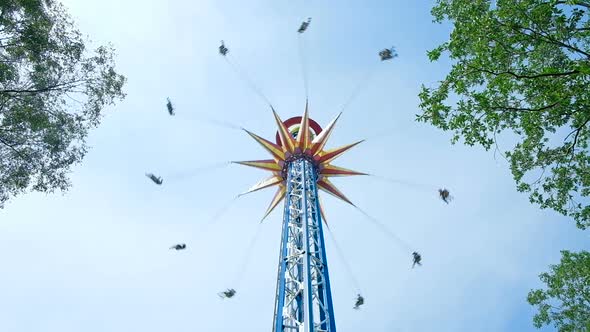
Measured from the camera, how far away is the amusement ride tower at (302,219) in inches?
496

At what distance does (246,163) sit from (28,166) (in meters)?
8.41

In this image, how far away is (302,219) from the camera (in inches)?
596

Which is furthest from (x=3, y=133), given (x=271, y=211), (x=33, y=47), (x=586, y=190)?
(x=586, y=190)

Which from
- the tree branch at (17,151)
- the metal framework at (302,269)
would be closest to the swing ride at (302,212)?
the metal framework at (302,269)

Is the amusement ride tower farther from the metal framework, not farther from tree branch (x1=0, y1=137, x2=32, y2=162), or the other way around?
tree branch (x1=0, y1=137, x2=32, y2=162)

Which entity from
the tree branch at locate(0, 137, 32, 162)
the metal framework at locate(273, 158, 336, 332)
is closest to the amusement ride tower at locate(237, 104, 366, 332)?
the metal framework at locate(273, 158, 336, 332)

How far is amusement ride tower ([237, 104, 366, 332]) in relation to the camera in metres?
12.6

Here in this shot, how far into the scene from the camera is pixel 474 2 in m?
→ 9.81

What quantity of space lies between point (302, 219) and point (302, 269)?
6.24ft

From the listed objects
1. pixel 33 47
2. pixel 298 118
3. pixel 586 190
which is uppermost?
pixel 298 118

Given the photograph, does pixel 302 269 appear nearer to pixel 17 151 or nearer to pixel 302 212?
pixel 302 212

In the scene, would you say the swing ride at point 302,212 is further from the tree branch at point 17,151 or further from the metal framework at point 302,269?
the tree branch at point 17,151

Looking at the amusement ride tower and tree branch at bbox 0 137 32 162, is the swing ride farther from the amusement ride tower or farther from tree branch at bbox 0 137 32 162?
tree branch at bbox 0 137 32 162

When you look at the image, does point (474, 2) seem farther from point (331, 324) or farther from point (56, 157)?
point (56, 157)
